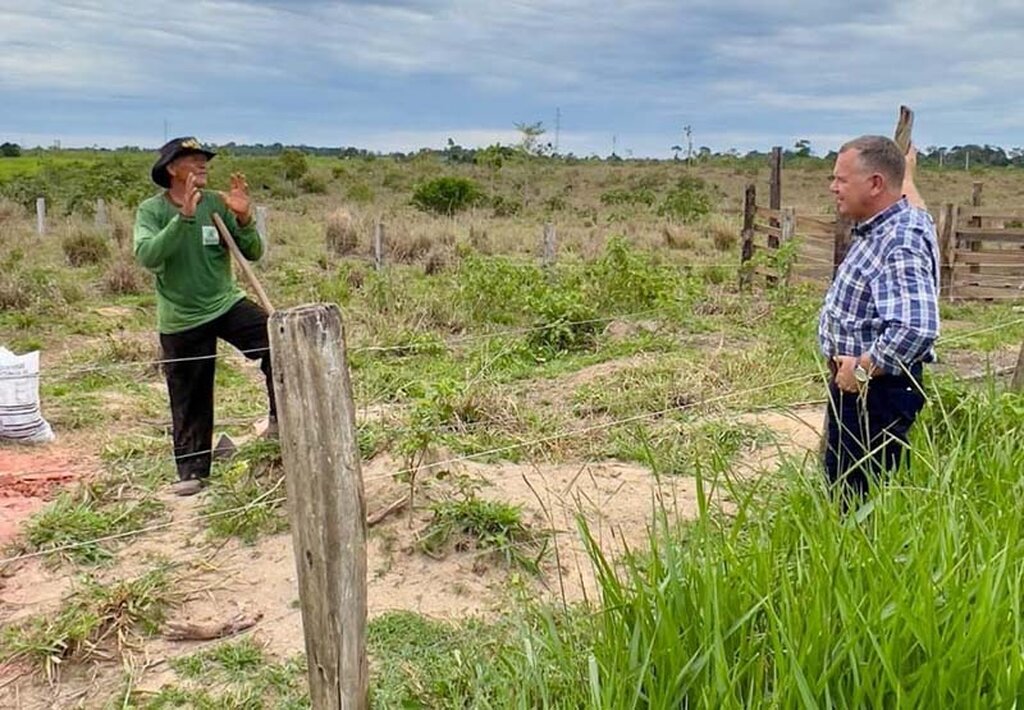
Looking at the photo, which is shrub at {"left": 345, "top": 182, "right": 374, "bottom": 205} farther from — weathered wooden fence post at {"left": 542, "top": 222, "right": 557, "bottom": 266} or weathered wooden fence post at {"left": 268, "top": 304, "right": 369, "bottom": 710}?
weathered wooden fence post at {"left": 268, "top": 304, "right": 369, "bottom": 710}

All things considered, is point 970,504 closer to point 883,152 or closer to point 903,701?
point 903,701

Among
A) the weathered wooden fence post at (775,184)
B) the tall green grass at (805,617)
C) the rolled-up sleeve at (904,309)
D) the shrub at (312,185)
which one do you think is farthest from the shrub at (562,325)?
the shrub at (312,185)

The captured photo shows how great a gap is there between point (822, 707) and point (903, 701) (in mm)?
160

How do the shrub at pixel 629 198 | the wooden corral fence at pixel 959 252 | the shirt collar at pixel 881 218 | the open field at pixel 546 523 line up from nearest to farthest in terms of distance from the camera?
1. the open field at pixel 546 523
2. the shirt collar at pixel 881 218
3. the wooden corral fence at pixel 959 252
4. the shrub at pixel 629 198

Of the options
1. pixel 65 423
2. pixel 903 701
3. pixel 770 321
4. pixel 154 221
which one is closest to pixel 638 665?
pixel 903 701

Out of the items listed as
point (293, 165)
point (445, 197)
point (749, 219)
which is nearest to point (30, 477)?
point (749, 219)

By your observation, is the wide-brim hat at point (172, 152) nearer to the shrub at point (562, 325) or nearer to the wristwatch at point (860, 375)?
the wristwatch at point (860, 375)

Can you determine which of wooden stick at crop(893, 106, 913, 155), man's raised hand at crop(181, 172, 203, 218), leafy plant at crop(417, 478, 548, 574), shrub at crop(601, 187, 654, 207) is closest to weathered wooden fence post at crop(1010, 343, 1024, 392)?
wooden stick at crop(893, 106, 913, 155)

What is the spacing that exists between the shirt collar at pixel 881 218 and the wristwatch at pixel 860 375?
47cm

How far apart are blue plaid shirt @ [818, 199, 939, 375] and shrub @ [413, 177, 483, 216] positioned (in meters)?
22.6

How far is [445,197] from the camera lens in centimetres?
2678

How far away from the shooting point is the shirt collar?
325 cm

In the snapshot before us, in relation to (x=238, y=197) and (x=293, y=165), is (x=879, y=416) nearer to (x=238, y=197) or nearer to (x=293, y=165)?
(x=238, y=197)

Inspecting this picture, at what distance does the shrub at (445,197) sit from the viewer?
2636 cm
